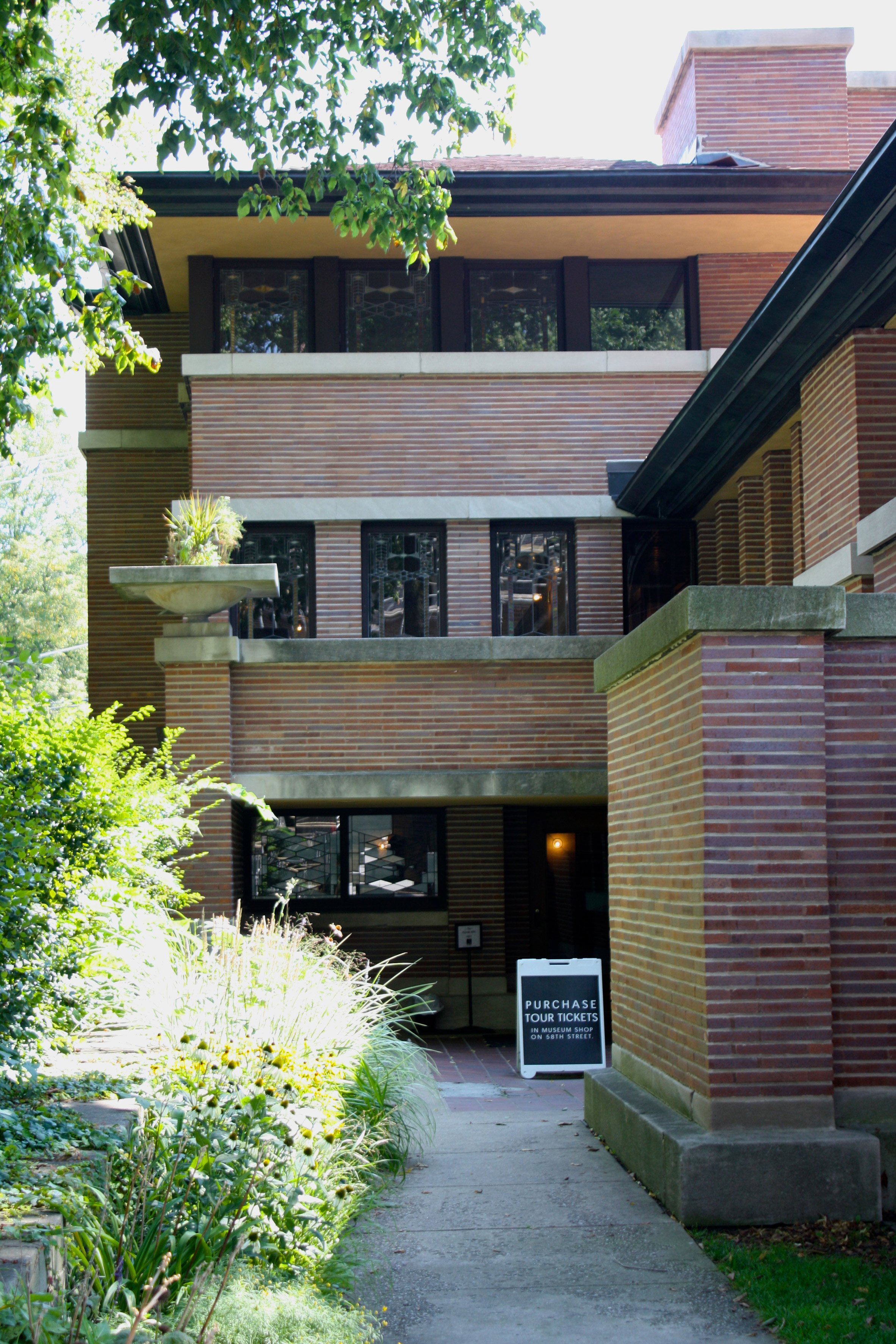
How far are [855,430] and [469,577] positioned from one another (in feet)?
18.8

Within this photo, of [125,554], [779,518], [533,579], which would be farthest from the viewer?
[125,554]

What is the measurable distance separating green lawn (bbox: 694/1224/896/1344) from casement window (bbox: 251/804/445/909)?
1029 centimetres

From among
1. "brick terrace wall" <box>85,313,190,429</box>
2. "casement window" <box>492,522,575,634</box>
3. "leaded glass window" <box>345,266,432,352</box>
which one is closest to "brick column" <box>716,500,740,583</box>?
"casement window" <box>492,522,575,634</box>

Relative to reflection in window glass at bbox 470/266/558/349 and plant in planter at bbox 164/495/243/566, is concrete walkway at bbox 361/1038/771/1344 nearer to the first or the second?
plant in planter at bbox 164/495/243/566

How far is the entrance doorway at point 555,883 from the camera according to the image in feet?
54.8

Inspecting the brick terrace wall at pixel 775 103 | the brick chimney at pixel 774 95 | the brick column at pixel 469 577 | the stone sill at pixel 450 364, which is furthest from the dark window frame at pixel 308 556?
the brick terrace wall at pixel 775 103

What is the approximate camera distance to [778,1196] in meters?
5.88

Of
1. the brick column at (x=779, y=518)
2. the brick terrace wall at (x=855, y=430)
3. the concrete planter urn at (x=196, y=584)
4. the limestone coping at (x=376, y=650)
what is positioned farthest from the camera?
the limestone coping at (x=376, y=650)

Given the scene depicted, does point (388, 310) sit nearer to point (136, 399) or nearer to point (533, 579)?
point (533, 579)

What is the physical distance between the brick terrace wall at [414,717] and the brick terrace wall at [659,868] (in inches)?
193

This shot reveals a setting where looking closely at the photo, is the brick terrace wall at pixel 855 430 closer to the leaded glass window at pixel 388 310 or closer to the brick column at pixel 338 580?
the brick column at pixel 338 580

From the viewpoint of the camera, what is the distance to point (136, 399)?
60.7 feet

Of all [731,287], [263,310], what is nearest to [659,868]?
[731,287]

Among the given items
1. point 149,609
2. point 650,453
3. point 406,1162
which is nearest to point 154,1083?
point 406,1162
